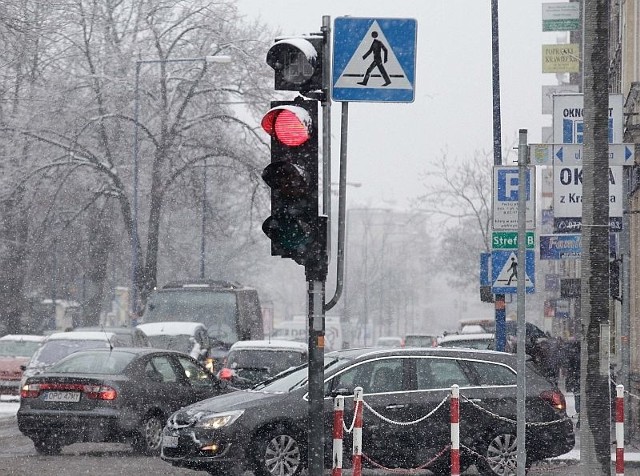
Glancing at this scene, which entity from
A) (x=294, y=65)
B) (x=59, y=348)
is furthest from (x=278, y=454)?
(x=59, y=348)

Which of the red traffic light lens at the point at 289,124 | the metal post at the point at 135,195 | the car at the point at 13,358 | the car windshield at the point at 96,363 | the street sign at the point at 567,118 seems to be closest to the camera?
the red traffic light lens at the point at 289,124

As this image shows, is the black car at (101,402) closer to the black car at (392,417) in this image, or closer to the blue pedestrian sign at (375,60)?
the black car at (392,417)

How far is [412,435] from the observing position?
51.1 feet

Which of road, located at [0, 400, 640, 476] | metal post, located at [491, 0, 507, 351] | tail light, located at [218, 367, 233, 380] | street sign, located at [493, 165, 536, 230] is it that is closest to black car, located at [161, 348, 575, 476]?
road, located at [0, 400, 640, 476]

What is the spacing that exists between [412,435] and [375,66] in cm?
629

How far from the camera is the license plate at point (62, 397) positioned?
60.6 feet

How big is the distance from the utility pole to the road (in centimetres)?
619

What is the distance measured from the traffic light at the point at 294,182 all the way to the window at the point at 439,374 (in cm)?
628

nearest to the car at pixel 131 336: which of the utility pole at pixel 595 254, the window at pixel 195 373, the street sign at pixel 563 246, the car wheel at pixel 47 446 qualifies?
the window at pixel 195 373

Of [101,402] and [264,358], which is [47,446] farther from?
[264,358]

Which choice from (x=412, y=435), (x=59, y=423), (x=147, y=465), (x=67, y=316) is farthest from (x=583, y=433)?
(x=67, y=316)

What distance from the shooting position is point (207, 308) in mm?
35500

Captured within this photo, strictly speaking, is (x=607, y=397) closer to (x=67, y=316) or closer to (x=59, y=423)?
(x=59, y=423)

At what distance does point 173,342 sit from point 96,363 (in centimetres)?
1183
